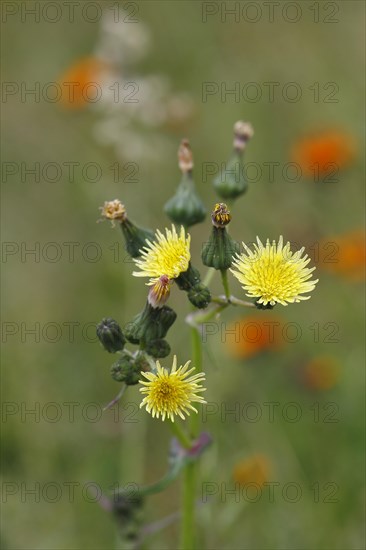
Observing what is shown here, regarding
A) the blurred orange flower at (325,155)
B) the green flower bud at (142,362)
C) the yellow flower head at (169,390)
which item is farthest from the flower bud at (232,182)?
the blurred orange flower at (325,155)

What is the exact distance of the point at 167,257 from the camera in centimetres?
309

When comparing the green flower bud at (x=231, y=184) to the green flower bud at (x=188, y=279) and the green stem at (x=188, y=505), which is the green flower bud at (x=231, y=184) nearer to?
the green flower bud at (x=188, y=279)

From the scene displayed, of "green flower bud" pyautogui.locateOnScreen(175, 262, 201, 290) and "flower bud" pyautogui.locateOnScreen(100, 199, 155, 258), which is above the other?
"flower bud" pyautogui.locateOnScreen(100, 199, 155, 258)

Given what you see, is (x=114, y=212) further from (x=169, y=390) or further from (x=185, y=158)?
(x=169, y=390)

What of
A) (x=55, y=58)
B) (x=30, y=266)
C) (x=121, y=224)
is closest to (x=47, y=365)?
(x=30, y=266)

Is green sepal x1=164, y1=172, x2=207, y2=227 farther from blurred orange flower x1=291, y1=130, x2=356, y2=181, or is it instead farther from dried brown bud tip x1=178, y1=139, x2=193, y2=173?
blurred orange flower x1=291, y1=130, x2=356, y2=181

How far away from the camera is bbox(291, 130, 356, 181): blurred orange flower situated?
18.9ft

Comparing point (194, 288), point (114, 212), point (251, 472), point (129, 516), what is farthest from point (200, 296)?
point (251, 472)

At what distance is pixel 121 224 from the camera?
11.1ft

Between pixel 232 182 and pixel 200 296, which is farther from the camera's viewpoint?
pixel 232 182

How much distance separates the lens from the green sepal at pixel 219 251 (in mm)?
3076

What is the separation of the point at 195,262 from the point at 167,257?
3286 millimetres

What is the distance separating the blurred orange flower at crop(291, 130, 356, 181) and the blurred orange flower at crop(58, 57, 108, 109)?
5.79 ft

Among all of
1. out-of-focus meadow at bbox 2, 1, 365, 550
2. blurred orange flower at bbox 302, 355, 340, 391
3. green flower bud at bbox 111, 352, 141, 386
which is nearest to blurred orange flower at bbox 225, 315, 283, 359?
out-of-focus meadow at bbox 2, 1, 365, 550
